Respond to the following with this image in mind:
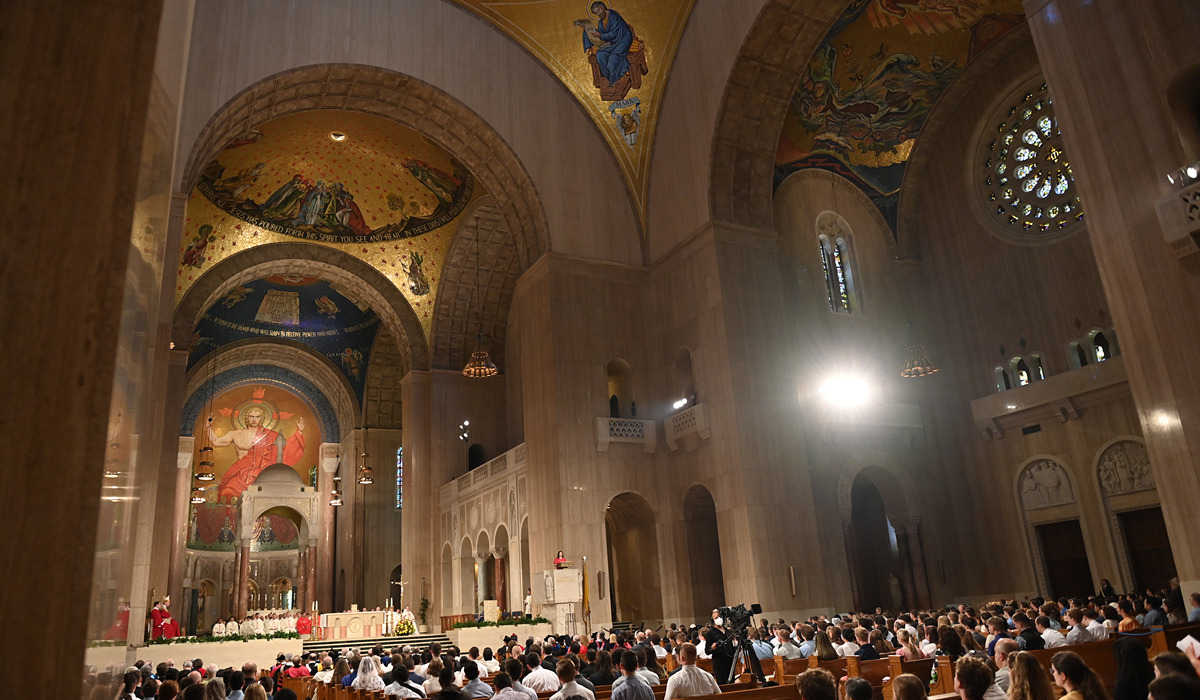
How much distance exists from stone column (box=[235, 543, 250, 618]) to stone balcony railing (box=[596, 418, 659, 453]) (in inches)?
806

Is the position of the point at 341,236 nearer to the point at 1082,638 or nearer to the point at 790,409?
the point at 790,409

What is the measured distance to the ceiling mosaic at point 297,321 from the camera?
1110 inches

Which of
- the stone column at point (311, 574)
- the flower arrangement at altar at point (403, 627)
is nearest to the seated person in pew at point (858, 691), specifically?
the flower arrangement at altar at point (403, 627)

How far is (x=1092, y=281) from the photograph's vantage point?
1638 cm

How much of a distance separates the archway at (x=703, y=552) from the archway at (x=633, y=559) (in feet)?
2.50

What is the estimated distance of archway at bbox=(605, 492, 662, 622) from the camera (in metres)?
17.3

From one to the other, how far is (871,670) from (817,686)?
3463 mm

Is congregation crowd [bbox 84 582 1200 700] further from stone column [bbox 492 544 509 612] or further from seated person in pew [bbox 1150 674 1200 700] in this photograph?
stone column [bbox 492 544 509 612]

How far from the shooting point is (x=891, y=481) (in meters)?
18.4

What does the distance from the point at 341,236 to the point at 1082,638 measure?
2162cm

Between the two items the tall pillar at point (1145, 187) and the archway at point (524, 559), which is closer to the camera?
the tall pillar at point (1145, 187)

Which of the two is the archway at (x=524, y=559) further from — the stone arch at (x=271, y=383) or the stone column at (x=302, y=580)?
the stone column at (x=302, y=580)

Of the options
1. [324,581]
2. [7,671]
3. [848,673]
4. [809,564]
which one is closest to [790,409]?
[809,564]

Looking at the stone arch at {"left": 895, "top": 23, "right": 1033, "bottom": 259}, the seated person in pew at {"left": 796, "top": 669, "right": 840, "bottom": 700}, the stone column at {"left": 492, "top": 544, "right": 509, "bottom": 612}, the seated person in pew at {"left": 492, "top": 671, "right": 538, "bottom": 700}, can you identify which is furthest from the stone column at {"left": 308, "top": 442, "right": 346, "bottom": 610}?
the seated person in pew at {"left": 796, "top": 669, "right": 840, "bottom": 700}
